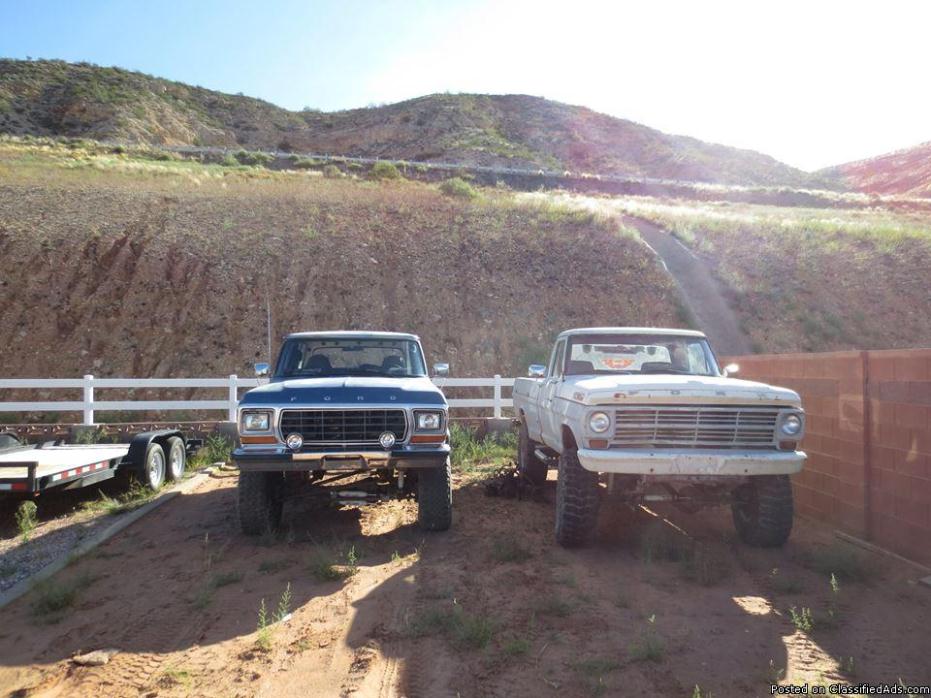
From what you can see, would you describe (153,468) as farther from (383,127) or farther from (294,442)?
(383,127)

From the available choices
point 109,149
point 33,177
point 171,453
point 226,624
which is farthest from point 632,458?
point 109,149

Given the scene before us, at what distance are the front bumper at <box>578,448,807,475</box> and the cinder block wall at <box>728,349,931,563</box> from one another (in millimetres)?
1040

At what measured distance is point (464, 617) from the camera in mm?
4598

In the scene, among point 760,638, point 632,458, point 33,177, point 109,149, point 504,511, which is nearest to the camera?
point 760,638

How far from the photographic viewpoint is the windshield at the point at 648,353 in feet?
23.9

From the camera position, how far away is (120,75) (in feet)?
190

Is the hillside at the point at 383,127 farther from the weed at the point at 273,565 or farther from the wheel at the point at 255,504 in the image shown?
the weed at the point at 273,565

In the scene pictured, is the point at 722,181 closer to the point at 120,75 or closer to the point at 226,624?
the point at 120,75

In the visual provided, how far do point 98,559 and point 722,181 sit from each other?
62964 mm

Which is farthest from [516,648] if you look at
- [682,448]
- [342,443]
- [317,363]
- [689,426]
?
[317,363]

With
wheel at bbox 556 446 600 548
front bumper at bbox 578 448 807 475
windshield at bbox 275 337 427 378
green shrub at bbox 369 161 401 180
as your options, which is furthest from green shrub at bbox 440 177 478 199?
front bumper at bbox 578 448 807 475

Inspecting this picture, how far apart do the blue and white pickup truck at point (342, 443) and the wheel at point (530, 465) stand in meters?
2.25

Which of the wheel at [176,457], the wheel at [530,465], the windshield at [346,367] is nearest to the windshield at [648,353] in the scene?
the wheel at [530,465]

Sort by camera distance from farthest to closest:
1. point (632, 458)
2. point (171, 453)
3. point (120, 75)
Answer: point (120, 75), point (171, 453), point (632, 458)
